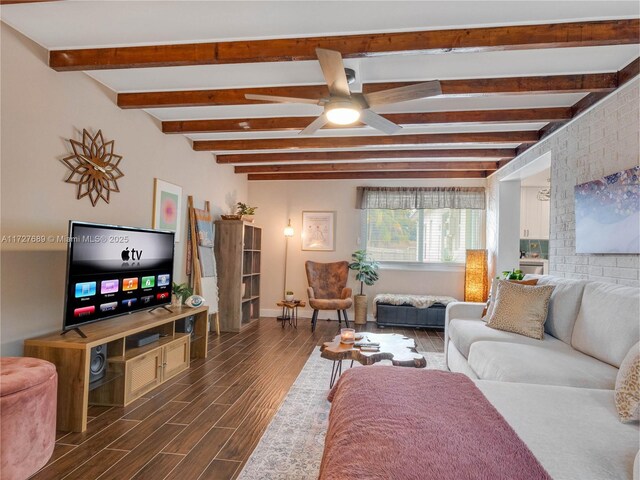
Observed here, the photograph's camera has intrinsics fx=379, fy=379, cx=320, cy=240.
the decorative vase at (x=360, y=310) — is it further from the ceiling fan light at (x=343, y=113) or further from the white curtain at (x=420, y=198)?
the ceiling fan light at (x=343, y=113)

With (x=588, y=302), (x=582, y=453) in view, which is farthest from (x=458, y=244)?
(x=582, y=453)

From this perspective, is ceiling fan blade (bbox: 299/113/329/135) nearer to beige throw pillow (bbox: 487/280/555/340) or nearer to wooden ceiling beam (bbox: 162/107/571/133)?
wooden ceiling beam (bbox: 162/107/571/133)

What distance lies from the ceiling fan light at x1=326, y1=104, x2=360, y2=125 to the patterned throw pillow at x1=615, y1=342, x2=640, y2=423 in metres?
2.05

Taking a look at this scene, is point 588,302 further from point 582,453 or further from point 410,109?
point 410,109

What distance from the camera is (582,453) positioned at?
1.24 metres

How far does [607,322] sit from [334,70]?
2309 mm

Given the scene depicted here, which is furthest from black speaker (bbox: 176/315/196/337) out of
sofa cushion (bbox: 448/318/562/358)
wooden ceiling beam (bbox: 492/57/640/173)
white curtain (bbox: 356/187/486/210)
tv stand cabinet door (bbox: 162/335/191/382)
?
wooden ceiling beam (bbox: 492/57/640/173)

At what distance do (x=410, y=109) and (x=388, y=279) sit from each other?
3456 mm

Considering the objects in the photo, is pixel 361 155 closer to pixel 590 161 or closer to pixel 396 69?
pixel 396 69

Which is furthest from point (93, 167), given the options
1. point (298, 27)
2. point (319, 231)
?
point (319, 231)

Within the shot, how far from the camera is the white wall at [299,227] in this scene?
655 centimetres

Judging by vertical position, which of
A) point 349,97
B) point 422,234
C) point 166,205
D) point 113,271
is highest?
point 349,97

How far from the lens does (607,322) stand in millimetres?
2389

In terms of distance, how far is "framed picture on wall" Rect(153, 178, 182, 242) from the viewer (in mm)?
4102
